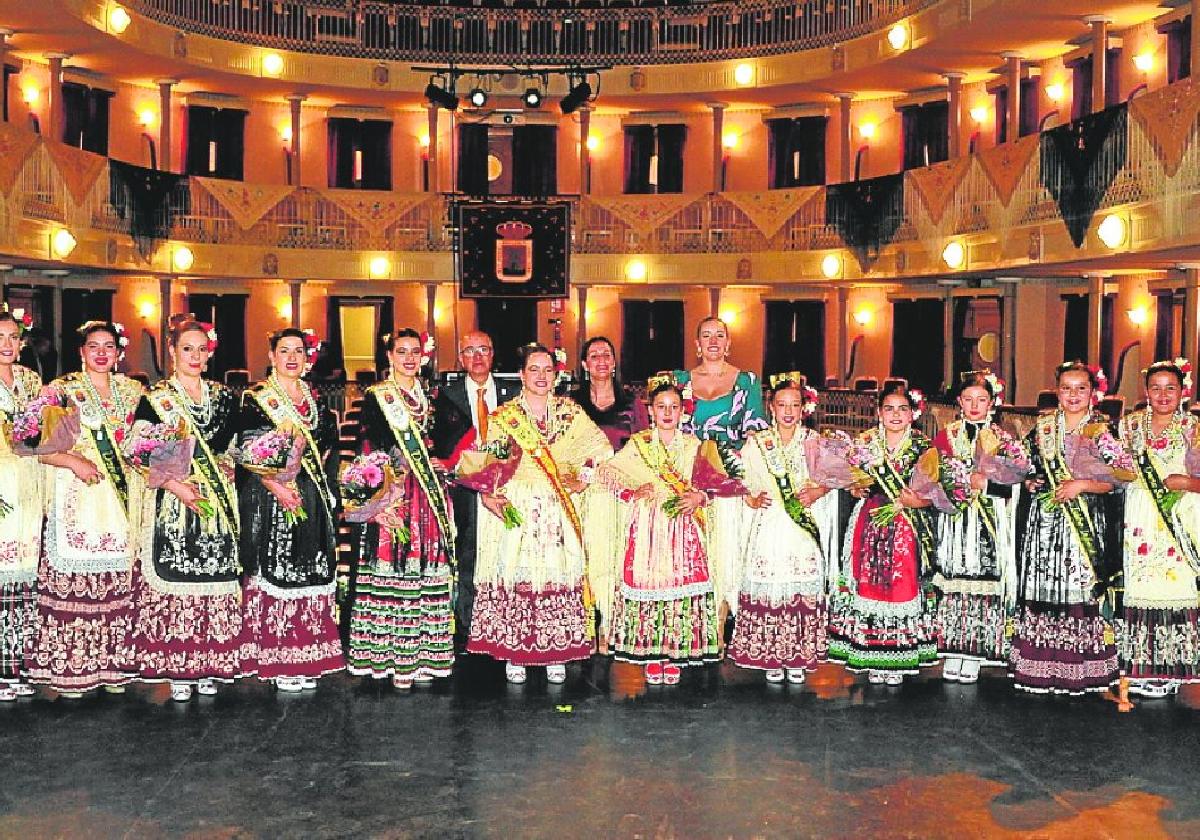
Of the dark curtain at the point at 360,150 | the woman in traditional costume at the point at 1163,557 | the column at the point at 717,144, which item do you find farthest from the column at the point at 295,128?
the woman in traditional costume at the point at 1163,557

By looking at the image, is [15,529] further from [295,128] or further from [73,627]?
[295,128]

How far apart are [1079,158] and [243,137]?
49.2 feet

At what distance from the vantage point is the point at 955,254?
69.0 ft

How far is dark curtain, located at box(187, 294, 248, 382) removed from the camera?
86.8 feet

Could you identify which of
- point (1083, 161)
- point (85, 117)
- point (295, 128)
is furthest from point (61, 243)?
point (1083, 161)

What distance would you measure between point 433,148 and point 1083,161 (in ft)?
41.9

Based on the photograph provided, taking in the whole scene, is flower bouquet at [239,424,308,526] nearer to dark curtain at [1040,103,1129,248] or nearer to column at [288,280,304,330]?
dark curtain at [1040,103,1129,248]

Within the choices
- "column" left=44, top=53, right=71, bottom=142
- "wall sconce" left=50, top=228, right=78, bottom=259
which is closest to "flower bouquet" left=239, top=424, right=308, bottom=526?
"wall sconce" left=50, top=228, right=78, bottom=259

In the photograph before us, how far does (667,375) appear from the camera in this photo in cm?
840

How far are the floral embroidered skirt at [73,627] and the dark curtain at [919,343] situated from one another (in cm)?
1835

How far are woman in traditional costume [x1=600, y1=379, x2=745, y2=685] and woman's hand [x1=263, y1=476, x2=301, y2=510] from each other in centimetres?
164

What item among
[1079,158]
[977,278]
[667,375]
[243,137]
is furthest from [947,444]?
[243,137]

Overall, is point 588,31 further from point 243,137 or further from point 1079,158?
point 1079,158

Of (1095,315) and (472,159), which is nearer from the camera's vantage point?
(1095,315)
